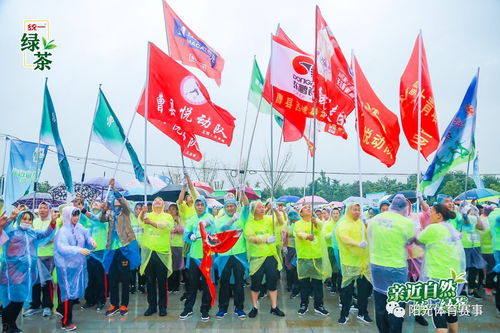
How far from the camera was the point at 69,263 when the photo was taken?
536 cm

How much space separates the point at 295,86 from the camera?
Answer: 21.1 feet

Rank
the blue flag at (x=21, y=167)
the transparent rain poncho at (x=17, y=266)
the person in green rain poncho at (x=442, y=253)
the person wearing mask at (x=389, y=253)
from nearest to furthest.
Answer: the person in green rain poncho at (x=442, y=253) < the person wearing mask at (x=389, y=253) < the transparent rain poncho at (x=17, y=266) < the blue flag at (x=21, y=167)

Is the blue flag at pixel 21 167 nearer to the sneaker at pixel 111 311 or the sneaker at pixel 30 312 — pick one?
the sneaker at pixel 30 312

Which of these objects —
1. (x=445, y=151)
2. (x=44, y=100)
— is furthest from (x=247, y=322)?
(x=44, y=100)

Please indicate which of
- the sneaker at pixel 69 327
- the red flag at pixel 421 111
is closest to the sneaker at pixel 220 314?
the sneaker at pixel 69 327

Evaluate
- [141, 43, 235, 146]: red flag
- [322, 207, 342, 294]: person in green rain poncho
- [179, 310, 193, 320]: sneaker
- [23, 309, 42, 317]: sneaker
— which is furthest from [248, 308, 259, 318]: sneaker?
[23, 309, 42, 317]: sneaker

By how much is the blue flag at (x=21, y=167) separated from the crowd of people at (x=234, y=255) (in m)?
0.49

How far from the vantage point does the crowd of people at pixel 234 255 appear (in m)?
4.39

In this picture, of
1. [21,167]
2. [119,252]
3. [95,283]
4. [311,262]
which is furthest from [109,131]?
[311,262]

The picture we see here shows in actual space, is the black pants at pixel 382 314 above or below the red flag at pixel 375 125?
below

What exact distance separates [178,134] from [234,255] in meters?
2.10

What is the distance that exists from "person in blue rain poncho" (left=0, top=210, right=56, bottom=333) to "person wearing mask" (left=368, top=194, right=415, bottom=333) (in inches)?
177

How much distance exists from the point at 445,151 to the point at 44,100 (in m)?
6.68

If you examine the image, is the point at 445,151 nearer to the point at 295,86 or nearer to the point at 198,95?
the point at 295,86
